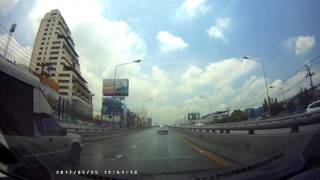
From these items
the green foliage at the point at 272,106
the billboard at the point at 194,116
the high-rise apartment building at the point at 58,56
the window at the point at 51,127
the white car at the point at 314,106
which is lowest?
the window at the point at 51,127

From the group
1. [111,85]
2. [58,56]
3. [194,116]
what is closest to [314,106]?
[58,56]

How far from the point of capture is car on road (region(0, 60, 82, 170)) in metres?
4.94

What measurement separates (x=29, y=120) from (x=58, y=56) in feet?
3.87

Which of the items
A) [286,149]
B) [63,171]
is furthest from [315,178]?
[63,171]

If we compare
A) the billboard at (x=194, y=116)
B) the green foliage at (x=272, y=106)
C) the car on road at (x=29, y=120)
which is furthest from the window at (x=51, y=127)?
the billboard at (x=194, y=116)

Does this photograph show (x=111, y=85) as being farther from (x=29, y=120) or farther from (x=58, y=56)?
(x=29, y=120)

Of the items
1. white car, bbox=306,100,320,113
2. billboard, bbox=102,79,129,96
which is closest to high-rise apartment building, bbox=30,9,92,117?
billboard, bbox=102,79,129,96

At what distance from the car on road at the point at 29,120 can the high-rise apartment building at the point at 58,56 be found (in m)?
0.31

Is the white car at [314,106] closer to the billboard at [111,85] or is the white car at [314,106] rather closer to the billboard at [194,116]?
the billboard at [111,85]

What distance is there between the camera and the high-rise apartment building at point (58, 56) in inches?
212

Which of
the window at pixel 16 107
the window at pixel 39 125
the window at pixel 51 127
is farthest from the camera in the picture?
the window at pixel 51 127

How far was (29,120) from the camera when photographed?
18.3ft

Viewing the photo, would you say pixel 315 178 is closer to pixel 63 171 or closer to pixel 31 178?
pixel 63 171

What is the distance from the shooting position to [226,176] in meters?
4.89
